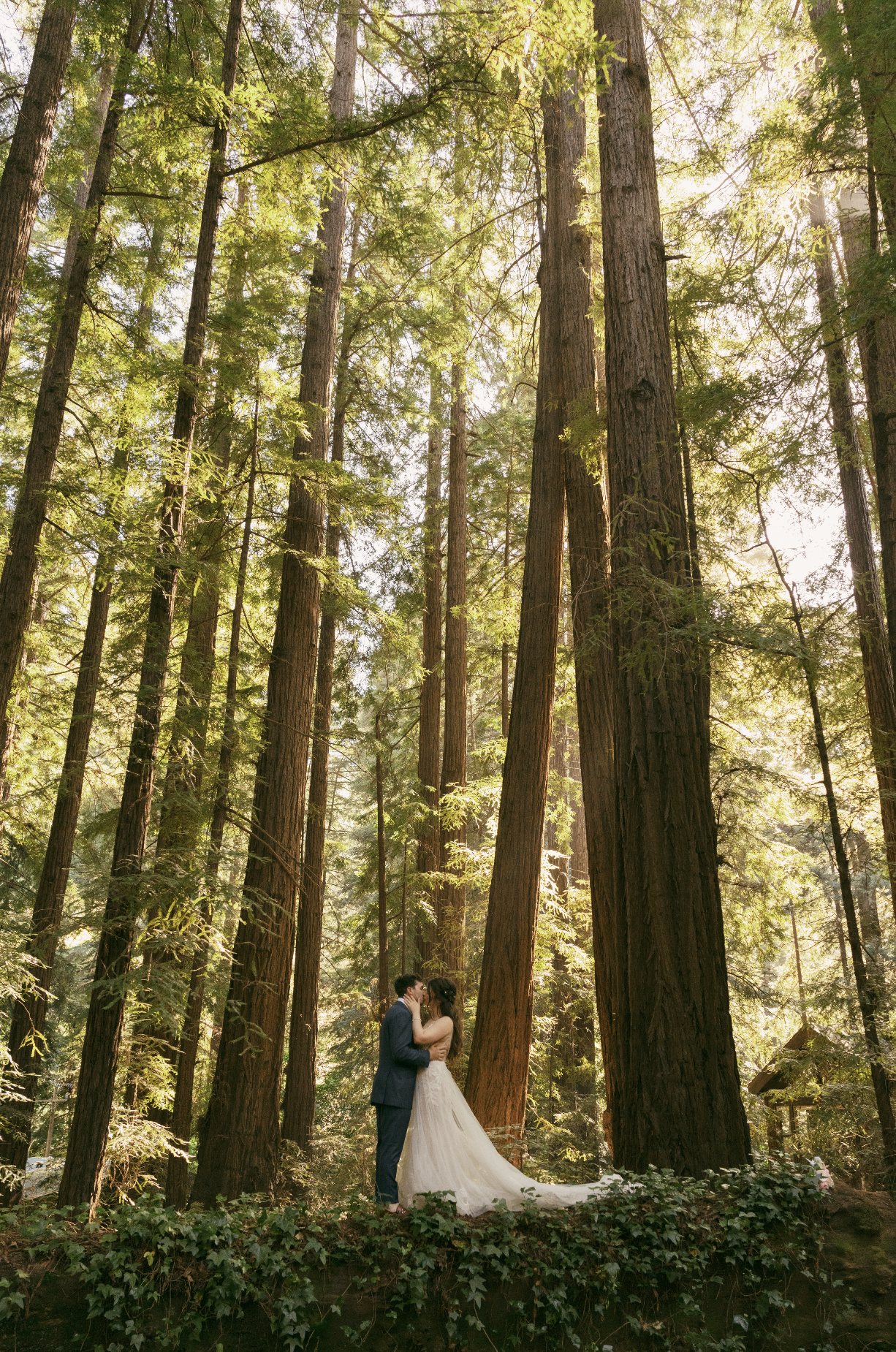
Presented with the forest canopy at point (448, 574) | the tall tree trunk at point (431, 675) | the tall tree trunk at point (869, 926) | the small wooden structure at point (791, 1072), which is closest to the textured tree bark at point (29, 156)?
the forest canopy at point (448, 574)

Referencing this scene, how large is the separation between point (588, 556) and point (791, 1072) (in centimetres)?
589

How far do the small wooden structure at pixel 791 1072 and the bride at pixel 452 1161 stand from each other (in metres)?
2.20

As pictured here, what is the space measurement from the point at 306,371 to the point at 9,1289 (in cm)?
920

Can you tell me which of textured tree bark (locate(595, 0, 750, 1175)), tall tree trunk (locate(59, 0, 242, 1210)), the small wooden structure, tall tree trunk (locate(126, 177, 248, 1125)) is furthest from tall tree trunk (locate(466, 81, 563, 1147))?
tall tree trunk (locate(59, 0, 242, 1210))

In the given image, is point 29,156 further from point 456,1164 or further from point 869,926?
point 869,926

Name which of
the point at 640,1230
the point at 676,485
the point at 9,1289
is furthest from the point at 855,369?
the point at 9,1289

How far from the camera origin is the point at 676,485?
6574 millimetres

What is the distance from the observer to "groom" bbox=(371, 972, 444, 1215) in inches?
211

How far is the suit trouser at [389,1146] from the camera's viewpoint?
523 centimetres

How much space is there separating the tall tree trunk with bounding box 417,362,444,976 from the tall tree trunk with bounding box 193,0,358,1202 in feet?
10.5

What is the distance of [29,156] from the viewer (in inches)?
268

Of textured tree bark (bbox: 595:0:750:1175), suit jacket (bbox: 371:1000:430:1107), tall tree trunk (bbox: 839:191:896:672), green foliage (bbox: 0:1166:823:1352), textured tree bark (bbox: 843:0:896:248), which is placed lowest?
green foliage (bbox: 0:1166:823:1352)

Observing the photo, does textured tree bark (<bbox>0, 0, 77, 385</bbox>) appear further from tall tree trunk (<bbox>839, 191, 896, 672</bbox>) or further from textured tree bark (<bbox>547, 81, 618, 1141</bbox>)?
tall tree trunk (<bbox>839, 191, 896, 672</bbox>)

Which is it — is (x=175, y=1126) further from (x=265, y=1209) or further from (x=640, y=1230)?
(x=640, y=1230)
